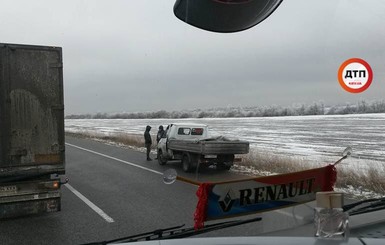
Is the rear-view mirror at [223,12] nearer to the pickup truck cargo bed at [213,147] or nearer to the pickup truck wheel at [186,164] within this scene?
the pickup truck wheel at [186,164]

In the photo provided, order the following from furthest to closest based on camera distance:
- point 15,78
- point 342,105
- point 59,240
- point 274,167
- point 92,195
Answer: point 92,195 < point 15,78 < point 59,240 < point 274,167 < point 342,105

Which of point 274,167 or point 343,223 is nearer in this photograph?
point 343,223

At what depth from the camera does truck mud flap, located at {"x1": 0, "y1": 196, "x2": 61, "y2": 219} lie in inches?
274

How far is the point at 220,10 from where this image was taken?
1.29 m

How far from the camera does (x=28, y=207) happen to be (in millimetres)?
7137

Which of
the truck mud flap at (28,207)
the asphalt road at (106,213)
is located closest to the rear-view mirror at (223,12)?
the asphalt road at (106,213)

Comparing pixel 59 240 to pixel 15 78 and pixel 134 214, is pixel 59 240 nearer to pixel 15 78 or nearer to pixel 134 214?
pixel 134 214

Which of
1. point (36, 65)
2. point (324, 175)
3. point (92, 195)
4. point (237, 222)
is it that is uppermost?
point (36, 65)

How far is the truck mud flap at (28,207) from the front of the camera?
6.95 metres

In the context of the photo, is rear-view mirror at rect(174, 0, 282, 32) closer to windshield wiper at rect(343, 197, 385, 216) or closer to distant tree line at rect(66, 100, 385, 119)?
distant tree line at rect(66, 100, 385, 119)

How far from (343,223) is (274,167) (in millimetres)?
1126

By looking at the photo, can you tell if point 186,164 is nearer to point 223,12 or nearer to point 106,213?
point 223,12

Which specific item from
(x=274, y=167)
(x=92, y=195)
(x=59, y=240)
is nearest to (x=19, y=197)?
(x=59, y=240)

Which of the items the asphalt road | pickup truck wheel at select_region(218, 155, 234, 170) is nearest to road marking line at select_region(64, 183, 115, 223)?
the asphalt road
